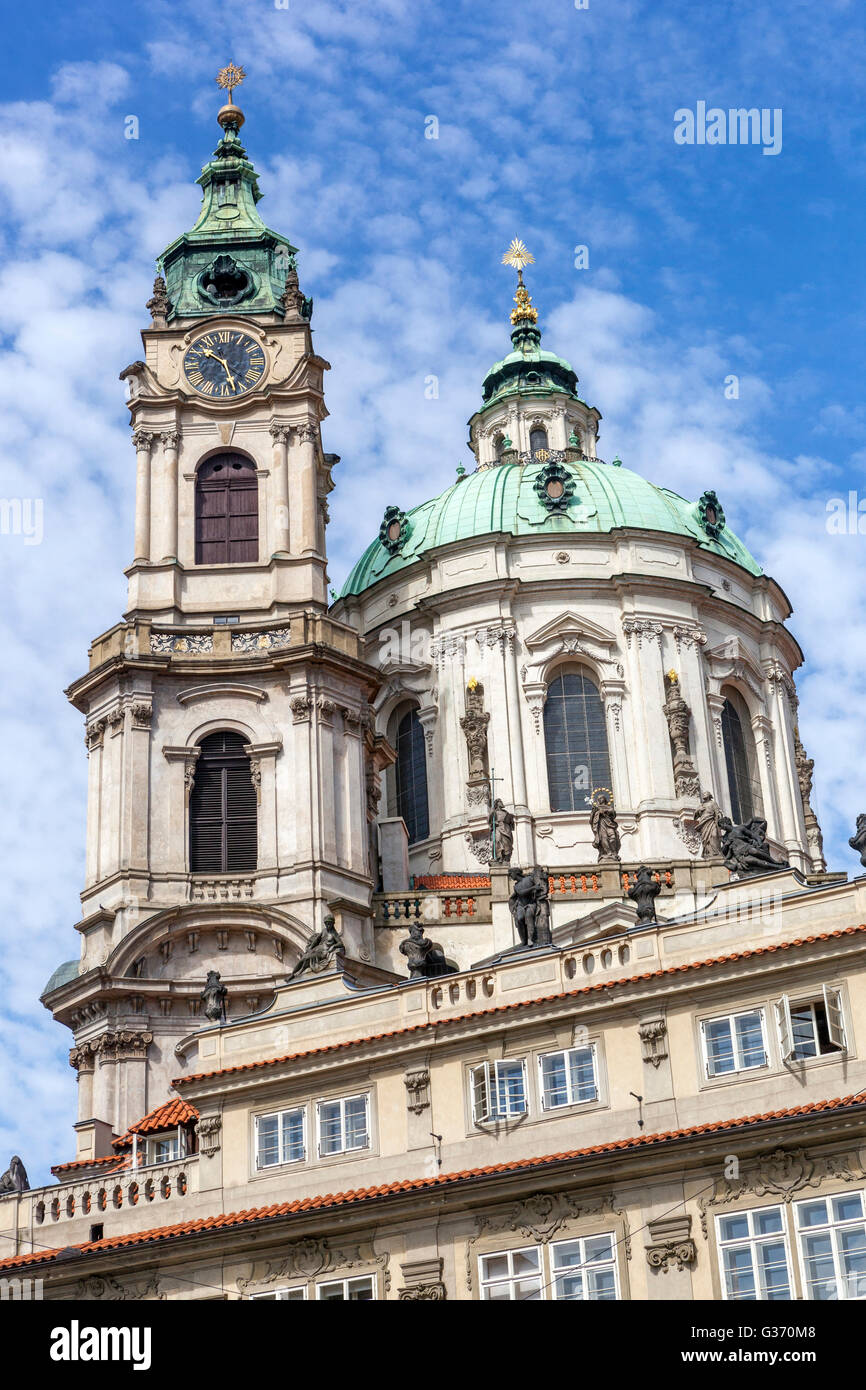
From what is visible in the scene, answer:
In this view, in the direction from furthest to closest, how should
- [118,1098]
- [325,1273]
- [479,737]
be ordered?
[479,737], [118,1098], [325,1273]

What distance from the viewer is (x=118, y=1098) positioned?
54062 mm

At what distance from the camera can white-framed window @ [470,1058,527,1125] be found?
121ft

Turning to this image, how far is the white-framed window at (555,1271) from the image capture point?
33.6m

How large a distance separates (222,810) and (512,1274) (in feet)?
88.5

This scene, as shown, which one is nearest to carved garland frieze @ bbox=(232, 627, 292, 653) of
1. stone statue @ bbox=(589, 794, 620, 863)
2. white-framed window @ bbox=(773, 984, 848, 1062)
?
stone statue @ bbox=(589, 794, 620, 863)

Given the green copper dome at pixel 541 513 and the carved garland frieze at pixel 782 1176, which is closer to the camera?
the carved garland frieze at pixel 782 1176

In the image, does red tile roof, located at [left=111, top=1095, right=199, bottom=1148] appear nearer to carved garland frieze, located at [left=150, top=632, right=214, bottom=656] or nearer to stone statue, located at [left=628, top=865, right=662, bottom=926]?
stone statue, located at [left=628, top=865, right=662, bottom=926]

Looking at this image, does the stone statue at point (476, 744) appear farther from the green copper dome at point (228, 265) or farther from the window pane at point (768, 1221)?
the window pane at point (768, 1221)

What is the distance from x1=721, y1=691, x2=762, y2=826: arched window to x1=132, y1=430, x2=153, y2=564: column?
1940cm

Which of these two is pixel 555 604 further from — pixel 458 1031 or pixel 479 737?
pixel 458 1031

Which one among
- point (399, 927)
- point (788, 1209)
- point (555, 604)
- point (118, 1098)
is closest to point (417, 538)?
point (555, 604)

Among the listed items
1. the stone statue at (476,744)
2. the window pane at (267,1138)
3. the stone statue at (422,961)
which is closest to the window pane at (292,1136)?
the window pane at (267,1138)

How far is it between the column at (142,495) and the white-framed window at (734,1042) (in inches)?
1261
